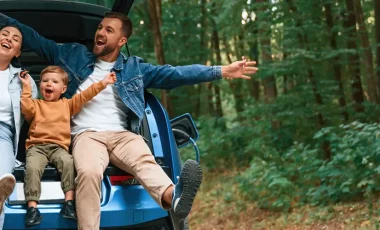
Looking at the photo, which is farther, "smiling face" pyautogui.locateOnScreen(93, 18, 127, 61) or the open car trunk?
the open car trunk

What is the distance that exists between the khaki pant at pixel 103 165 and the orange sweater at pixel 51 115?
14cm

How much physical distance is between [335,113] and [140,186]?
741cm

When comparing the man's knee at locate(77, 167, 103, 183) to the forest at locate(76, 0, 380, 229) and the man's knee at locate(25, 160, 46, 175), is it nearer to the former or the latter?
the man's knee at locate(25, 160, 46, 175)

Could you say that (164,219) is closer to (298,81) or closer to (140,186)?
(140,186)

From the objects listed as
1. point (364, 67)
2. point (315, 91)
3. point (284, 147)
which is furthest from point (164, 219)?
point (364, 67)

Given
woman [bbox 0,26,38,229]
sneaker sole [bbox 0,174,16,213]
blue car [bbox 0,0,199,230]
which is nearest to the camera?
sneaker sole [bbox 0,174,16,213]

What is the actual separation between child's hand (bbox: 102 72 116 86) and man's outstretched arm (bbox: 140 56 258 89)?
373mm

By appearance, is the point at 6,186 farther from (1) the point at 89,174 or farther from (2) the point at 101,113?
(2) the point at 101,113

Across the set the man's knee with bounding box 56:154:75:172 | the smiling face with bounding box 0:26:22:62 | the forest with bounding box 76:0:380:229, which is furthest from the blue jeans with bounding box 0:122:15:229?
the forest with bounding box 76:0:380:229

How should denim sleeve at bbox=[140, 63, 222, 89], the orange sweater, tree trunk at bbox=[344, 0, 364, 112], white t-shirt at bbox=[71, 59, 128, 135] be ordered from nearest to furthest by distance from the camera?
the orange sweater → white t-shirt at bbox=[71, 59, 128, 135] → denim sleeve at bbox=[140, 63, 222, 89] → tree trunk at bbox=[344, 0, 364, 112]

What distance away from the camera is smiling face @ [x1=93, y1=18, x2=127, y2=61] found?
5051 mm

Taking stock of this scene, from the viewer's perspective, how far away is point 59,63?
16.8 feet

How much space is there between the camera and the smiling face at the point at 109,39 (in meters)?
5.05

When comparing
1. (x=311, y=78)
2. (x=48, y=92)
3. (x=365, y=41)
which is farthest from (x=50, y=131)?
(x=365, y=41)
